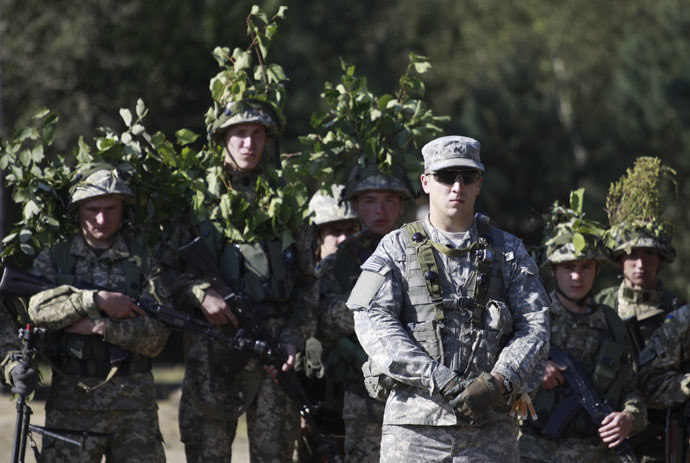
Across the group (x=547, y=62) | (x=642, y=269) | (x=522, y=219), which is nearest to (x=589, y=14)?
(x=547, y=62)

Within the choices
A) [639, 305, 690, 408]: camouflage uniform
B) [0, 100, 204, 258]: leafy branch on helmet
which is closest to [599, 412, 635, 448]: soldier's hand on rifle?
[639, 305, 690, 408]: camouflage uniform

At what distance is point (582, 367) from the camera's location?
25.2 ft

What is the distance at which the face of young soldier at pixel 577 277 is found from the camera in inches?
310

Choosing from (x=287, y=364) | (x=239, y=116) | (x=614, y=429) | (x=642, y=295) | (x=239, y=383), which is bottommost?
(x=614, y=429)

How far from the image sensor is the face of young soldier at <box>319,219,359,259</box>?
9031mm

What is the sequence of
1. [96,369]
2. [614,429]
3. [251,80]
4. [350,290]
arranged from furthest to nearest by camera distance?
[251,80] → [350,290] → [614,429] → [96,369]

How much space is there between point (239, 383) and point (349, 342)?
Answer: 34.2 inches

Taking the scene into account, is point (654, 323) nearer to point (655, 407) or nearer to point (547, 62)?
point (655, 407)

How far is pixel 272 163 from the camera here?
8516mm

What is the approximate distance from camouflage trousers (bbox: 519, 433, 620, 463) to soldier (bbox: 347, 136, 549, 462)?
200 centimetres

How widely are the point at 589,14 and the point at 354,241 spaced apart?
32.9 m

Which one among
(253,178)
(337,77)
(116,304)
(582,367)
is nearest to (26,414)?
(116,304)

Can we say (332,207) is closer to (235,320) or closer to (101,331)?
(235,320)

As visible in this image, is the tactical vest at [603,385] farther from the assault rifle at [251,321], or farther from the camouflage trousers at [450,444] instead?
the camouflage trousers at [450,444]
